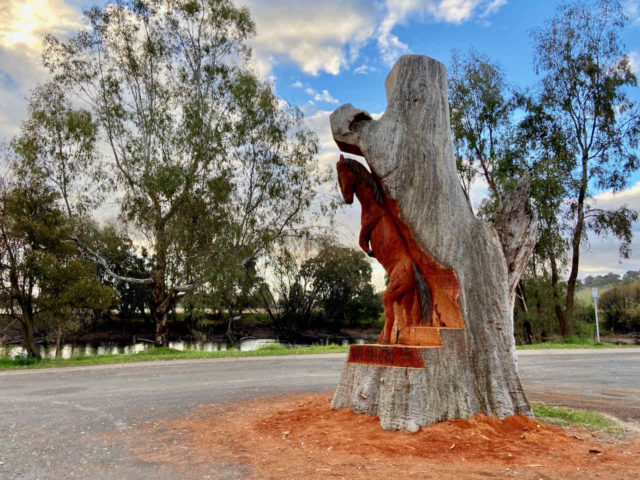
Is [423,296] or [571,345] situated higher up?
[423,296]

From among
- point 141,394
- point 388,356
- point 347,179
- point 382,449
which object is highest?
point 347,179

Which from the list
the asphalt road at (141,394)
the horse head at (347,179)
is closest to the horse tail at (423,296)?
the horse head at (347,179)

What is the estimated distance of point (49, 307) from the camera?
17406 millimetres

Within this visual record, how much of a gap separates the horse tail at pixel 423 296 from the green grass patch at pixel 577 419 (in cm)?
182

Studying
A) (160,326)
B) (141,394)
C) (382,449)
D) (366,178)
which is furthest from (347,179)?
(160,326)

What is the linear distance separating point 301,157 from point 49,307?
38.7 ft

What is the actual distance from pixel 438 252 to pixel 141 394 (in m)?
5.90

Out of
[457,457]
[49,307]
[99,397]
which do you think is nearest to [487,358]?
[457,457]

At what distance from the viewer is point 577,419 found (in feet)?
18.3

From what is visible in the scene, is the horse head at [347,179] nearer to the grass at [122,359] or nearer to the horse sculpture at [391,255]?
the horse sculpture at [391,255]

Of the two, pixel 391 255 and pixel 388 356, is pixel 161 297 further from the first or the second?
pixel 388 356

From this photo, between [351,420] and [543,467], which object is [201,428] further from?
[543,467]

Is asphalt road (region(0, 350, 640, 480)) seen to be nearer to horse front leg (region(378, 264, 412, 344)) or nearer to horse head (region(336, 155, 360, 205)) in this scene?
horse front leg (region(378, 264, 412, 344))

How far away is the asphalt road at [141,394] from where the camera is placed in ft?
13.8
